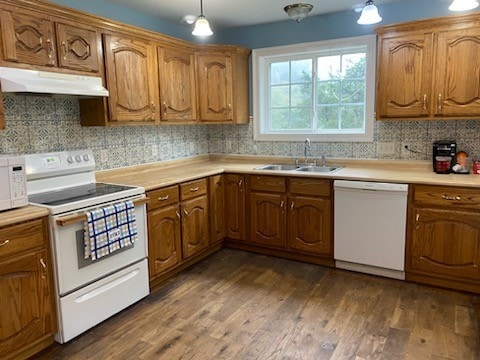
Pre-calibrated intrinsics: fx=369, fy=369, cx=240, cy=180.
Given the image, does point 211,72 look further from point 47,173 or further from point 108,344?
point 108,344

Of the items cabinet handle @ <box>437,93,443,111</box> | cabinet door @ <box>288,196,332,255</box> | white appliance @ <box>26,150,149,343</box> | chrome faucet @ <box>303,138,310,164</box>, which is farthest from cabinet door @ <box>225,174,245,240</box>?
cabinet handle @ <box>437,93,443,111</box>

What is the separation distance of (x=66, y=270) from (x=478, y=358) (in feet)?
7.87

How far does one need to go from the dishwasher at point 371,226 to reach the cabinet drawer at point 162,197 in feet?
4.45

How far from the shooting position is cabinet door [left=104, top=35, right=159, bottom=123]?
2848 mm

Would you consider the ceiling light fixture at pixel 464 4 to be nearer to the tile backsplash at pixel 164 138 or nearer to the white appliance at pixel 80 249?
the tile backsplash at pixel 164 138

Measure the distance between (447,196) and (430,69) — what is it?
103 cm

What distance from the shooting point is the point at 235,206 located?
369 centimetres

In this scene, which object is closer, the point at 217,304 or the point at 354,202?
the point at 217,304

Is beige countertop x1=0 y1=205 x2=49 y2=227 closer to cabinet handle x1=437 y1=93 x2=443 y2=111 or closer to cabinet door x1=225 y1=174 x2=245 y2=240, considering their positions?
cabinet door x1=225 y1=174 x2=245 y2=240

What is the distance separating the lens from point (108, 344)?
225 centimetres

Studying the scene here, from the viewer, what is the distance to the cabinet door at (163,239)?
2.86 m

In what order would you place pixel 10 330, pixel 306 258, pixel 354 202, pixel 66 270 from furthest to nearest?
pixel 306 258 < pixel 354 202 < pixel 66 270 < pixel 10 330

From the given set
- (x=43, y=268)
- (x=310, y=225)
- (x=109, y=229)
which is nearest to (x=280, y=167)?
(x=310, y=225)

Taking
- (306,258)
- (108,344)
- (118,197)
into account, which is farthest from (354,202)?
(108,344)
